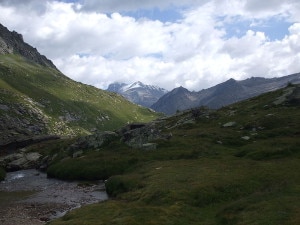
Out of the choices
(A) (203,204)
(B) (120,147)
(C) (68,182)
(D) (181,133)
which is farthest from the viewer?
(D) (181,133)

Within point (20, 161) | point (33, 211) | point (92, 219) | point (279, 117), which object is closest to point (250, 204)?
point (92, 219)

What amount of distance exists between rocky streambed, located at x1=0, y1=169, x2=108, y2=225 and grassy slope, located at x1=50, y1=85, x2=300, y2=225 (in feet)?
14.0

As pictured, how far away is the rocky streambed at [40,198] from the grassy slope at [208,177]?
4.25 meters

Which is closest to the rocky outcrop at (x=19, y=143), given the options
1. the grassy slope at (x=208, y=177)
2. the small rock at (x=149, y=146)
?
the grassy slope at (x=208, y=177)

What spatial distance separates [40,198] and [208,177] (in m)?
26.8

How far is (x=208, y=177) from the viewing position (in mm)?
51812

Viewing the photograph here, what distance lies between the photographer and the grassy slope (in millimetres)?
37656

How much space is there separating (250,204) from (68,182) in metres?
44.3

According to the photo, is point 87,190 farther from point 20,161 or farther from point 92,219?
point 20,161

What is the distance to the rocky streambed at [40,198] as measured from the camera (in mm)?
46625

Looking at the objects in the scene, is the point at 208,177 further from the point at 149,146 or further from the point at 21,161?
the point at 21,161

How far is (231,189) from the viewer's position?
46406mm

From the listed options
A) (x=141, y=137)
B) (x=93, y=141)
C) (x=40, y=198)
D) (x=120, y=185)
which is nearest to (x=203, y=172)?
(x=120, y=185)

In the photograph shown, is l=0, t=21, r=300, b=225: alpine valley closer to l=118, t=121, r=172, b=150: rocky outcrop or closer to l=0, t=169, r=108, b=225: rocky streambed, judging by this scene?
l=118, t=121, r=172, b=150: rocky outcrop
